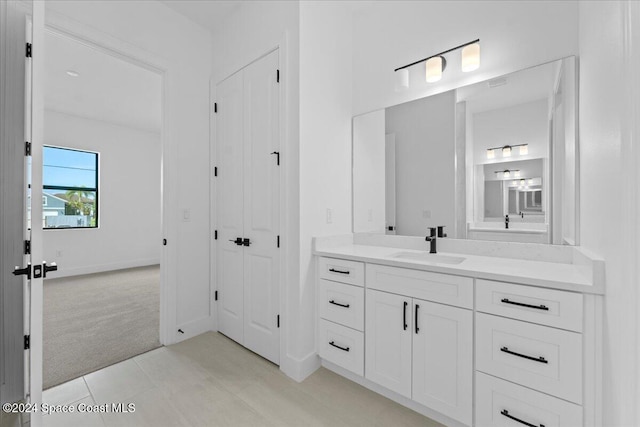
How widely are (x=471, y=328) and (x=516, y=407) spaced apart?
359 mm

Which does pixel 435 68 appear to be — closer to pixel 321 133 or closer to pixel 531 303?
pixel 321 133

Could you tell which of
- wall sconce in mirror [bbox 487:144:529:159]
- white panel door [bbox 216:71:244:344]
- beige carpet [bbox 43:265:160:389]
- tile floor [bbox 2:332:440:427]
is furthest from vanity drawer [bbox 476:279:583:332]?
beige carpet [bbox 43:265:160:389]

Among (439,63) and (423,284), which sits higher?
(439,63)

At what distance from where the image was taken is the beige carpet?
7.31ft

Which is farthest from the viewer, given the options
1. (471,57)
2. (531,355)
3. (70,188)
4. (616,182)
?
(70,188)

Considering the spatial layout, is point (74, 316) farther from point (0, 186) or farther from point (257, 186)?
point (257, 186)

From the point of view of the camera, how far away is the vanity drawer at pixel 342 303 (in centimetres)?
191

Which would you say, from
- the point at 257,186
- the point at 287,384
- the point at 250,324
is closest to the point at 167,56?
the point at 257,186

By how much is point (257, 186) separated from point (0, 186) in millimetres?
1493

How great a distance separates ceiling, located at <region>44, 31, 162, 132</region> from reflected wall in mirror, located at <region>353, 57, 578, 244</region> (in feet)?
8.42

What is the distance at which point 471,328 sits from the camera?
1.43 metres

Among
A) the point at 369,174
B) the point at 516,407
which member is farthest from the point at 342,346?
the point at 369,174

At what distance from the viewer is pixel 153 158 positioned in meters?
6.20

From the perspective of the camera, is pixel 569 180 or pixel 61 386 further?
pixel 61 386
